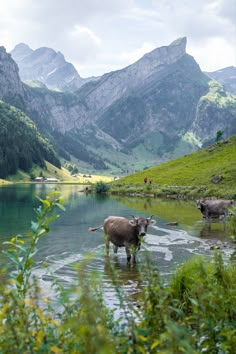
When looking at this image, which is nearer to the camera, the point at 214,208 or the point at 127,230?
the point at 127,230

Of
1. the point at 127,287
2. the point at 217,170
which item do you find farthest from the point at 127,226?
the point at 217,170

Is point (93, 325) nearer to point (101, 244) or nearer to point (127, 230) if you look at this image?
point (127, 230)

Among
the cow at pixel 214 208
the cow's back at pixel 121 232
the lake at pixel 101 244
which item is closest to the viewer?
the lake at pixel 101 244

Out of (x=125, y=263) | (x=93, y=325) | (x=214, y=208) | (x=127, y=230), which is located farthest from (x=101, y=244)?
(x=93, y=325)

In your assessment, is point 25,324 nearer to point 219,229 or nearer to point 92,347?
point 92,347

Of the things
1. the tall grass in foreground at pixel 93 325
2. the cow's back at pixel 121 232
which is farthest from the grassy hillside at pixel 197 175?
the tall grass in foreground at pixel 93 325

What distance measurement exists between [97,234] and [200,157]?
10826 cm

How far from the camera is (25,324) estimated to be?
600 centimetres

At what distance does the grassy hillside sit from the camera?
96.8 m

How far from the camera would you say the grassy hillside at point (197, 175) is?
96.8 m

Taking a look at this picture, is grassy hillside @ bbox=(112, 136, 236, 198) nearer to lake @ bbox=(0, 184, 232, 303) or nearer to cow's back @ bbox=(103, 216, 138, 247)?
lake @ bbox=(0, 184, 232, 303)

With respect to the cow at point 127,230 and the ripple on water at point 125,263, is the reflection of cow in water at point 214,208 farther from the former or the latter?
the cow at point 127,230

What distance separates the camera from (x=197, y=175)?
11600 centimetres

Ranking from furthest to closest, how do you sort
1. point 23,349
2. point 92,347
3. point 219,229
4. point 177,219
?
point 177,219, point 219,229, point 23,349, point 92,347
